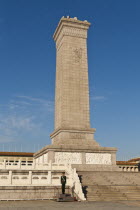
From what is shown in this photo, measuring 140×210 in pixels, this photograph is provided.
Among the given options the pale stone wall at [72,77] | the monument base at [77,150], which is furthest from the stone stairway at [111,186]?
the pale stone wall at [72,77]

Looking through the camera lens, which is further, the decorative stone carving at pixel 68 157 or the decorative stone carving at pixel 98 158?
the decorative stone carving at pixel 98 158

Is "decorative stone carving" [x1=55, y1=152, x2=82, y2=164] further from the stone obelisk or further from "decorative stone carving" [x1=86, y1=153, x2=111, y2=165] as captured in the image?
the stone obelisk

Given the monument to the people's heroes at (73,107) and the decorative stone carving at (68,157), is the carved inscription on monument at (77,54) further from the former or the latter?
the decorative stone carving at (68,157)

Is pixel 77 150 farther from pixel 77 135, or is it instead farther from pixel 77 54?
pixel 77 54

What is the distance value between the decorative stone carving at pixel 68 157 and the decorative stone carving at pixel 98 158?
39.6 inches

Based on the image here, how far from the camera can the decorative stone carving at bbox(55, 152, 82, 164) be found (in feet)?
88.7

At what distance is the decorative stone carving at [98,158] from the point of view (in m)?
28.2

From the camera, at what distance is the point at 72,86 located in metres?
30.8

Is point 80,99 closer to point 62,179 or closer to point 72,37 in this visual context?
point 72,37

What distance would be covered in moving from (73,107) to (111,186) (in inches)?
508

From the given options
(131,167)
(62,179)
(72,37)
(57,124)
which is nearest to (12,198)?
(62,179)

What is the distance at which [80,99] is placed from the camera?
3072cm

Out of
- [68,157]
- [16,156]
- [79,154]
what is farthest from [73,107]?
[16,156]

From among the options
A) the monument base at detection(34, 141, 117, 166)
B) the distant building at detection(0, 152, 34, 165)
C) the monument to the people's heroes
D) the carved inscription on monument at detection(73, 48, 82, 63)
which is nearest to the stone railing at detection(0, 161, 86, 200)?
the monument base at detection(34, 141, 117, 166)
